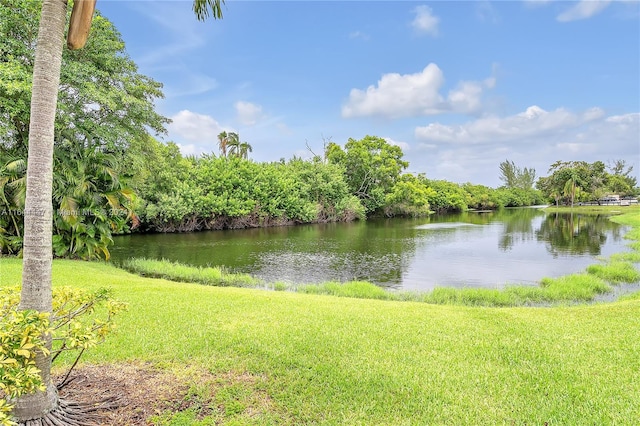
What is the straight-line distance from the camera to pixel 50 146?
3.01 metres

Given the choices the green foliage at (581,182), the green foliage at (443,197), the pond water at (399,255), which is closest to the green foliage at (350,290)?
the pond water at (399,255)

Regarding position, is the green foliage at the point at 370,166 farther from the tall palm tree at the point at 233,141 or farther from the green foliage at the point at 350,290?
the green foliage at the point at 350,290

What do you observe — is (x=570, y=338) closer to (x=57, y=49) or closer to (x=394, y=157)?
(x=57, y=49)

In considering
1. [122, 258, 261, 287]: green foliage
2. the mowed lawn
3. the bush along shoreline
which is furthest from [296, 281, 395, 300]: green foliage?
the mowed lawn

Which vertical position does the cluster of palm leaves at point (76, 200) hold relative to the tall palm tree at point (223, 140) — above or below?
below

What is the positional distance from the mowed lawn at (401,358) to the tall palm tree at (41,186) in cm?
126

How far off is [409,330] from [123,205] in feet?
44.1

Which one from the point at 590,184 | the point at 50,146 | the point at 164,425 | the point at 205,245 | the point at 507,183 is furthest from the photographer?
the point at 507,183

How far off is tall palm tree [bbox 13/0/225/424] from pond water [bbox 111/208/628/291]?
442 inches

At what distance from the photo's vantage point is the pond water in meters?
15.1

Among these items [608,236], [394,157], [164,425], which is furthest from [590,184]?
[164,425]

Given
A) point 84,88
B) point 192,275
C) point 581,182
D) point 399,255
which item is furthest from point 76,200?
point 581,182

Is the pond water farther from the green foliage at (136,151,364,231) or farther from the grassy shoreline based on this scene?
the grassy shoreline

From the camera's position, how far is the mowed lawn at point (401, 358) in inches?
143
